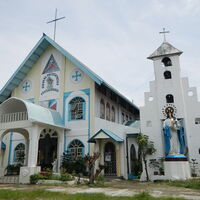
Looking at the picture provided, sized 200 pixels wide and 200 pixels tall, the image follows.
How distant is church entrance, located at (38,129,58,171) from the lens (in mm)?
15828

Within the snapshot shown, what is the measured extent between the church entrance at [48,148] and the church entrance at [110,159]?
11.8ft

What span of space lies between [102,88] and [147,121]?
408 centimetres

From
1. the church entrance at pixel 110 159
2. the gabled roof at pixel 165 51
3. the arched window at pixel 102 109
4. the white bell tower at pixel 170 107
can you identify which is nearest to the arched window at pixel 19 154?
the church entrance at pixel 110 159

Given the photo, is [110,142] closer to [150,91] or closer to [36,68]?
[150,91]

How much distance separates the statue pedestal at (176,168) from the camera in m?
12.1

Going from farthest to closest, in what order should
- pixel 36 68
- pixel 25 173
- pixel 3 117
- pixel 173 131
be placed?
pixel 36 68 < pixel 3 117 < pixel 173 131 < pixel 25 173

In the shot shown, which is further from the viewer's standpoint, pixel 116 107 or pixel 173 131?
pixel 116 107

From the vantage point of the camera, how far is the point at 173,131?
43.9ft

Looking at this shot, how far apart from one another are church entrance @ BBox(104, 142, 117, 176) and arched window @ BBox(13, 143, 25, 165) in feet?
20.1

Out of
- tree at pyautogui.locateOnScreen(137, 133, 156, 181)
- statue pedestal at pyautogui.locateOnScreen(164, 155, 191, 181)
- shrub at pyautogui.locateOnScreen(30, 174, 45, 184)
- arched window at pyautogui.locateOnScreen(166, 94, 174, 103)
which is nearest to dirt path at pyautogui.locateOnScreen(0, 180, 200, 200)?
shrub at pyautogui.locateOnScreen(30, 174, 45, 184)

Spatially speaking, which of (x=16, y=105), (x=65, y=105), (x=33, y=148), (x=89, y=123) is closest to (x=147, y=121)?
(x=89, y=123)

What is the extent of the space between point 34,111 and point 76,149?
3878 mm

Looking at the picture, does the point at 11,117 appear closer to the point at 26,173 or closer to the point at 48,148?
the point at 48,148

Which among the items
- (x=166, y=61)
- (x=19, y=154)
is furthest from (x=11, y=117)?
(x=166, y=61)
